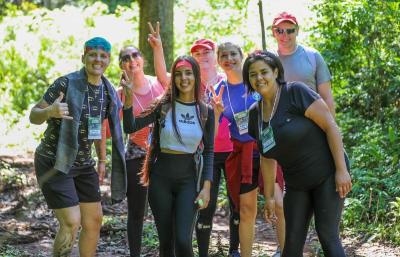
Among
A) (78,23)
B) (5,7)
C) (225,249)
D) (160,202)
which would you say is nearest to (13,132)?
(78,23)

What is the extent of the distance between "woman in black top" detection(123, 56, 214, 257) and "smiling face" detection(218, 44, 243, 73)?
28.9 inches

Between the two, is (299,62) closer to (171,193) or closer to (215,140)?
(215,140)

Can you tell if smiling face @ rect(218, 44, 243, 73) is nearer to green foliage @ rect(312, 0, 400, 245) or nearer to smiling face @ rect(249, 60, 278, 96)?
smiling face @ rect(249, 60, 278, 96)

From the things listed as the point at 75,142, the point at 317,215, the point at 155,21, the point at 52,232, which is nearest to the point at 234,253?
the point at 317,215

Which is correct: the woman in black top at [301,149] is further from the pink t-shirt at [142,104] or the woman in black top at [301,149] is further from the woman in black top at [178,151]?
the pink t-shirt at [142,104]

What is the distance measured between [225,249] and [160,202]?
1.81m

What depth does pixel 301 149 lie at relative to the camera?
4.38 metres

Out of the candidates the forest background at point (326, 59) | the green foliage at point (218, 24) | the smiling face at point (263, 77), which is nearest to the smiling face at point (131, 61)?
the forest background at point (326, 59)

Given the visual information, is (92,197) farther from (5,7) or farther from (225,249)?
(5,7)

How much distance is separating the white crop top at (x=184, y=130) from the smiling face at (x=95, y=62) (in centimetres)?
70

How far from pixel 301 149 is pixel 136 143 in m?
1.99

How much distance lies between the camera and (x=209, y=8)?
14.5 m

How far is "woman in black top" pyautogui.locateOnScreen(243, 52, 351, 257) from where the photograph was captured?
14.2 feet

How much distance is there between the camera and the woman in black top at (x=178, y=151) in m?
4.98
